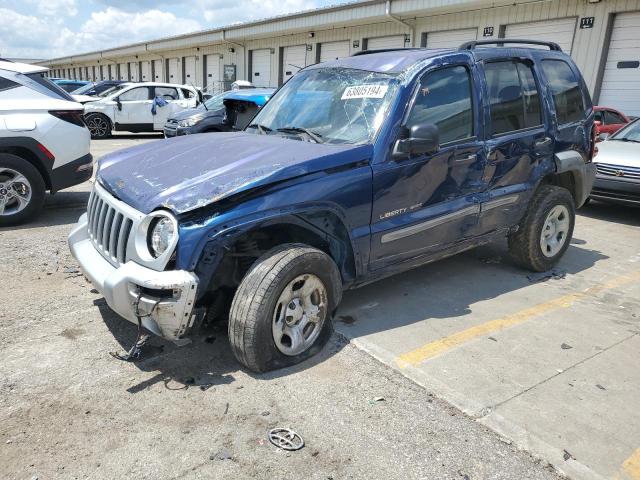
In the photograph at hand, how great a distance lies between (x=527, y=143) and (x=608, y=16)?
35.7 ft

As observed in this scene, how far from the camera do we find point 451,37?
55.0 feet

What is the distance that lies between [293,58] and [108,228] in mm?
Result: 22142

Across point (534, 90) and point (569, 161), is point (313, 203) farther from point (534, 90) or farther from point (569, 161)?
point (569, 161)

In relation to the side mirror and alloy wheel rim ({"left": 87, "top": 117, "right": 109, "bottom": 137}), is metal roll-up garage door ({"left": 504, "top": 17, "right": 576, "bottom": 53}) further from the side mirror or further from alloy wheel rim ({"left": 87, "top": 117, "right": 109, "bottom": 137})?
alloy wheel rim ({"left": 87, "top": 117, "right": 109, "bottom": 137})

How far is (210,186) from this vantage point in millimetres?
3051

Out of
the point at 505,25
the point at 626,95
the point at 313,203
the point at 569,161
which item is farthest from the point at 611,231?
the point at 505,25

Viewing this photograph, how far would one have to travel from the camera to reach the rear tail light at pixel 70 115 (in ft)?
20.6

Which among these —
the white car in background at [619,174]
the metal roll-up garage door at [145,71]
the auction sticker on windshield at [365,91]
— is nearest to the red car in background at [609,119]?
the white car in background at [619,174]

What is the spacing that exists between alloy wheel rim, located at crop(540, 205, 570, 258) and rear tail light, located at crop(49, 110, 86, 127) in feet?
18.0

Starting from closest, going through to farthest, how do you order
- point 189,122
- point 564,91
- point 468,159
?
point 468,159, point 564,91, point 189,122

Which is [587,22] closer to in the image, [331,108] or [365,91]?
[365,91]

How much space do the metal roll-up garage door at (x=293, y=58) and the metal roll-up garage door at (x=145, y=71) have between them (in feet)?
66.7

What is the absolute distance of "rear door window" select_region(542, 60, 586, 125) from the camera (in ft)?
16.6

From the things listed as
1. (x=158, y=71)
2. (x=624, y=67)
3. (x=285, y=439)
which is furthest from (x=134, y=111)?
(x=158, y=71)
